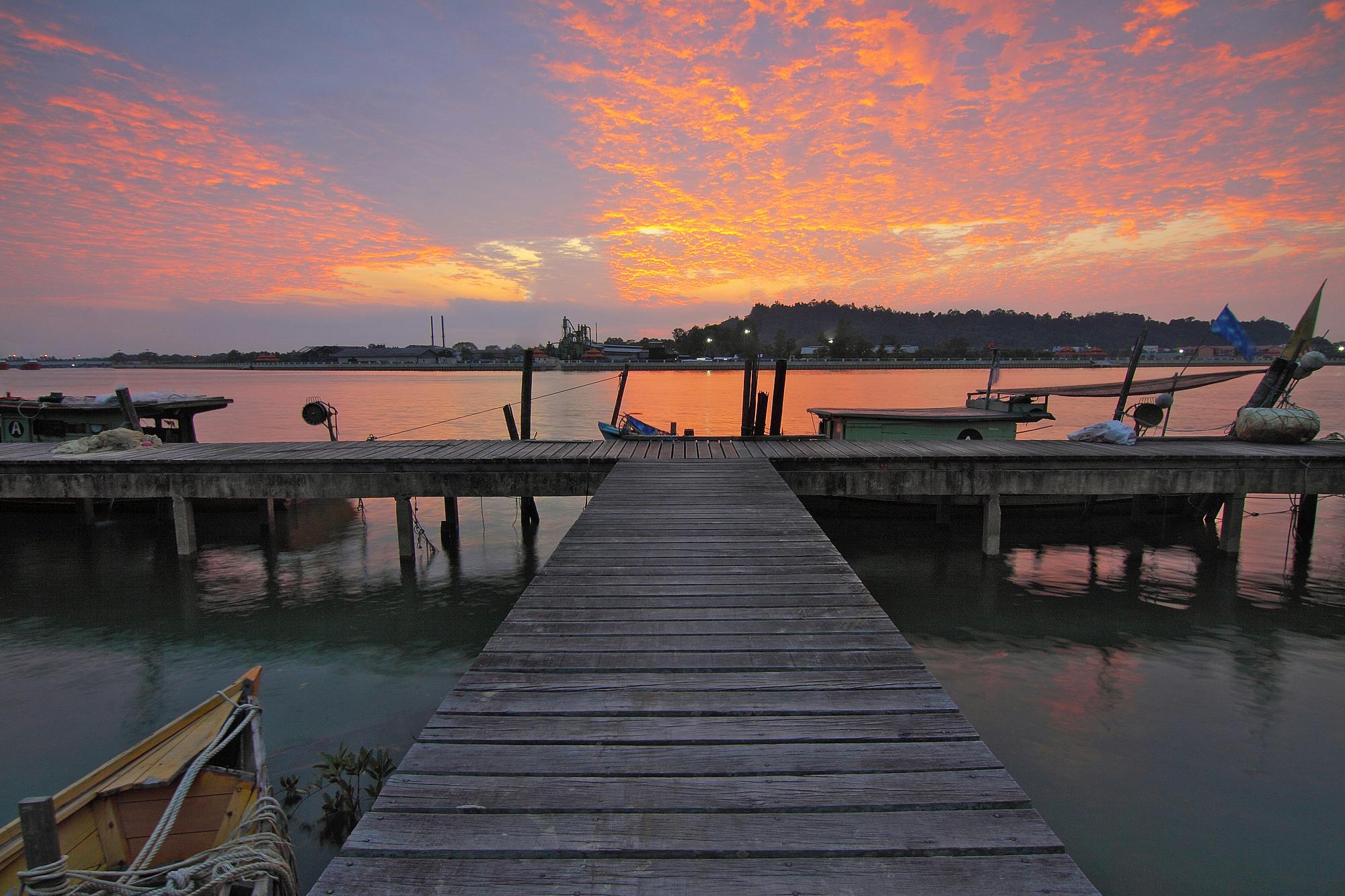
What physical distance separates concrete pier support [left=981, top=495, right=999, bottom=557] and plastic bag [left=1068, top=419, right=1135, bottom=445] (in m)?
2.71

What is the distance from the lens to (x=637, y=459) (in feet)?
39.0

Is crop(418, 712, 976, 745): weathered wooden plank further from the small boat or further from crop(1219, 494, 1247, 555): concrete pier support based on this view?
the small boat

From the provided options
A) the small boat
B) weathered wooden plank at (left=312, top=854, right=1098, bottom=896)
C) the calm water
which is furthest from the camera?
the small boat

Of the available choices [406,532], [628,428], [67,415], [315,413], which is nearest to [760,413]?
[628,428]

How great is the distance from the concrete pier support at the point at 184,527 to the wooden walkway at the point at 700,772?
37.3 ft

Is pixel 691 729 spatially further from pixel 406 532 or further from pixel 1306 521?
pixel 1306 521

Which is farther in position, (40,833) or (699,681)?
(699,681)

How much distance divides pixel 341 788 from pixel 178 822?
2069 mm

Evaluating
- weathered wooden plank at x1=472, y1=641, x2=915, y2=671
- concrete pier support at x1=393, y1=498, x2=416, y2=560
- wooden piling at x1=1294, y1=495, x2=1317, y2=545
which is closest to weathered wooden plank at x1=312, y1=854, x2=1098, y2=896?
weathered wooden plank at x1=472, y1=641, x2=915, y2=671

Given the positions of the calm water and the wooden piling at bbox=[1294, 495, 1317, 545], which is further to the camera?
the wooden piling at bbox=[1294, 495, 1317, 545]

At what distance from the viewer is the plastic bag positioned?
13516 mm

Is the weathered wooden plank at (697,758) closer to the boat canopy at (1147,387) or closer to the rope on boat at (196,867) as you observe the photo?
the rope on boat at (196,867)

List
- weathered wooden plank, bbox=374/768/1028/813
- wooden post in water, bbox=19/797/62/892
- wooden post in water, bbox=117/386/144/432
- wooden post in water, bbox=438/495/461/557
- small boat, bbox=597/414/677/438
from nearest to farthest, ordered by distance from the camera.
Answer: weathered wooden plank, bbox=374/768/1028/813
wooden post in water, bbox=19/797/62/892
wooden post in water, bbox=438/495/461/557
wooden post in water, bbox=117/386/144/432
small boat, bbox=597/414/677/438

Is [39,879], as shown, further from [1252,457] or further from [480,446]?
[1252,457]
